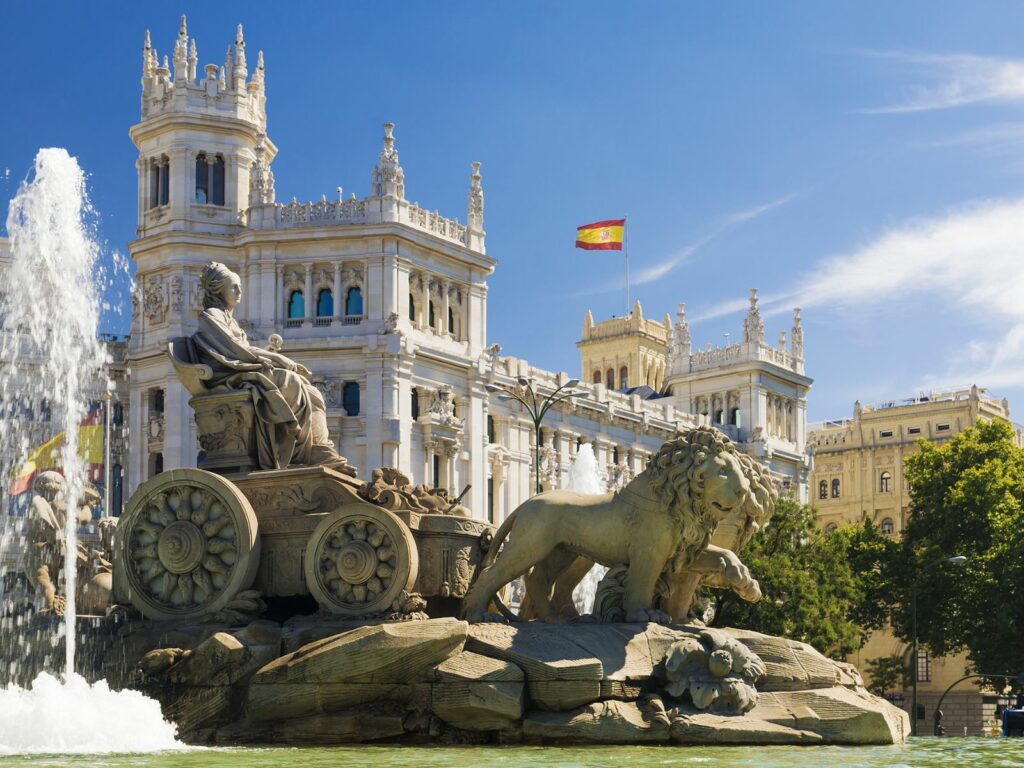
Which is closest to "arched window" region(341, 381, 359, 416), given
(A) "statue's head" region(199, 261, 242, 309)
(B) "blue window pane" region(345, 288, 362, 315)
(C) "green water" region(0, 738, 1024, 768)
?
(B) "blue window pane" region(345, 288, 362, 315)

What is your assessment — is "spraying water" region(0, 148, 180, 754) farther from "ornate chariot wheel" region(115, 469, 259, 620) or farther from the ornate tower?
the ornate tower

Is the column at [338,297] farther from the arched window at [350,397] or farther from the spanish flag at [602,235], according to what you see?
the spanish flag at [602,235]

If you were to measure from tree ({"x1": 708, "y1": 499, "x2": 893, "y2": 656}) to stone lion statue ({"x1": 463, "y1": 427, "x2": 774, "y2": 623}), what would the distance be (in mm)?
33469

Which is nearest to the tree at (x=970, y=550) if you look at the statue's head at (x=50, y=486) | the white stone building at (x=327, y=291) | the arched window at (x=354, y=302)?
the white stone building at (x=327, y=291)

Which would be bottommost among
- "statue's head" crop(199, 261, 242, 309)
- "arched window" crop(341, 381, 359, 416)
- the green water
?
the green water

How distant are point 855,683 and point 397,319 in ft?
187

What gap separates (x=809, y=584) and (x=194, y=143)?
36.6 m

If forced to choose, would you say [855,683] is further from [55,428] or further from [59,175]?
[55,428]

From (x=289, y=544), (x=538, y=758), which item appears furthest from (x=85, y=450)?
(x=538, y=758)

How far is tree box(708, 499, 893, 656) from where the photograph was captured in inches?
2170

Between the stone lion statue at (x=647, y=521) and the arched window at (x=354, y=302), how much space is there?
5790 cm

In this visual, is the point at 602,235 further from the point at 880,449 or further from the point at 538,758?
the point at 538,758

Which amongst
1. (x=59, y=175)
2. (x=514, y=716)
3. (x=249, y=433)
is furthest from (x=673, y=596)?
(x=59, y=175)

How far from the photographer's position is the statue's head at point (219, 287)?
19422 millimetres
